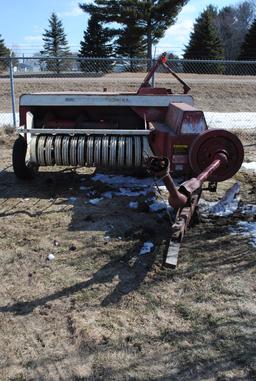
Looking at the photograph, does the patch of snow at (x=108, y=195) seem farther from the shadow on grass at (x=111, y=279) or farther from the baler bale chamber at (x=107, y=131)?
the shadow on grass at (x=111, y=279)

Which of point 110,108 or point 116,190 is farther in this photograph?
point 110,108

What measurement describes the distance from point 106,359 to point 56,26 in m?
41.2

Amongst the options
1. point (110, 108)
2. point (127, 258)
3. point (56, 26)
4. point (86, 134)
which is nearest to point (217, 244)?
point (127, 258)

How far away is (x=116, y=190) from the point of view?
6.62 m

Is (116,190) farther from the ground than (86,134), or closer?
closer

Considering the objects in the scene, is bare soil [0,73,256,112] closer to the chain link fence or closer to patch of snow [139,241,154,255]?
the chain link fence

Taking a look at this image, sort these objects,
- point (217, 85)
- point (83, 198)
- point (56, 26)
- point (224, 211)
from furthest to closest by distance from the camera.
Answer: point (56, 26), point (217, 85), point (83, 198), point (224, 211)

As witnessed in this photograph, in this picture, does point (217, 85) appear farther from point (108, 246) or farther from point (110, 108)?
point (108, 246)

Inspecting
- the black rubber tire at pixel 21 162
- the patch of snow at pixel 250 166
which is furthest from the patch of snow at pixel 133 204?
the patch of snow at pixel 250 166

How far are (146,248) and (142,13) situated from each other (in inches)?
1034

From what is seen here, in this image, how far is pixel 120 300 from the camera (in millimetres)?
3797

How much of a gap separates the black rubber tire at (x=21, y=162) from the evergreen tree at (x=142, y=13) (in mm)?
22672

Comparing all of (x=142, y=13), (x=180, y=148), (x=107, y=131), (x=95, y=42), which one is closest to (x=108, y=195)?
(x=107, y=131)

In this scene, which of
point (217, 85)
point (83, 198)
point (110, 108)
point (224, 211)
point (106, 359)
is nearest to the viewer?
point (106, 359)
